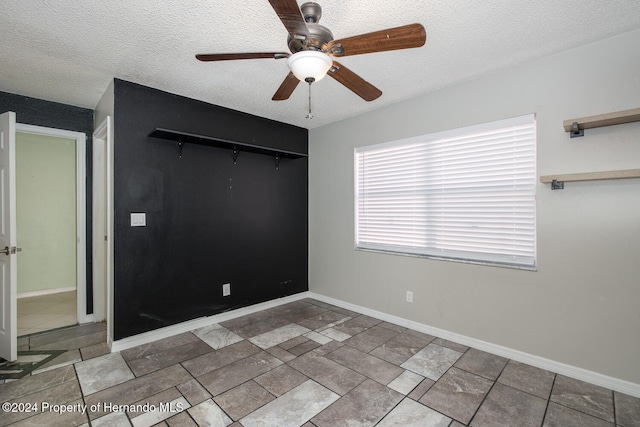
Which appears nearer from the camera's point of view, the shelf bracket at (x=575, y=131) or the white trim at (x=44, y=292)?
the shelf bracket at (x=575, y=131)

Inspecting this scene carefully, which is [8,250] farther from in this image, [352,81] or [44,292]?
[352,81]

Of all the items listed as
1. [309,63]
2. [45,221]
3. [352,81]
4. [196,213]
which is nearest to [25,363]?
[196,213]

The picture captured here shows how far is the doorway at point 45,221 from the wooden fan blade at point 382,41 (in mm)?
4300

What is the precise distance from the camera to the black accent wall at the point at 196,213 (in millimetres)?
2811

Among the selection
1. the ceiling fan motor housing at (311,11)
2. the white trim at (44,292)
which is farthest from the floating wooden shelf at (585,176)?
the white trim at (44,292)

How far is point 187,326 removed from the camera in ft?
10.4

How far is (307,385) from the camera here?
2189 mm

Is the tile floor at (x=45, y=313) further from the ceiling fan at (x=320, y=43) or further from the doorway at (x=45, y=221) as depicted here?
the ceiling fan at (x=320, y=43)

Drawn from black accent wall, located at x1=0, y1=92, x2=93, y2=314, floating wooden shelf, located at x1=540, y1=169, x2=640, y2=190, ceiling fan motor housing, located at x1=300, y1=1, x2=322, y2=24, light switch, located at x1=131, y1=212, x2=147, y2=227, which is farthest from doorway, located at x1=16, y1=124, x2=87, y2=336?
floating wooden shelf, located at x1=540, y1=169, x2=640, y2=190

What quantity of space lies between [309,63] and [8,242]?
9.53 ft

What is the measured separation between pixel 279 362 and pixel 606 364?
2.39 m

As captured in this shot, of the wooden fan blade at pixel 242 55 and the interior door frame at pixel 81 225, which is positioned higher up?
the wooden fan blade at pixel 242 55

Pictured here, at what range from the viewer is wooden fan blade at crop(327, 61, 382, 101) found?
170 centimetres

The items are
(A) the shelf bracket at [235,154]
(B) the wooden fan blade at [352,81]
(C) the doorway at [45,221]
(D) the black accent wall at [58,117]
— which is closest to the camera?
(B) the wooden fan blade at [352,81]
